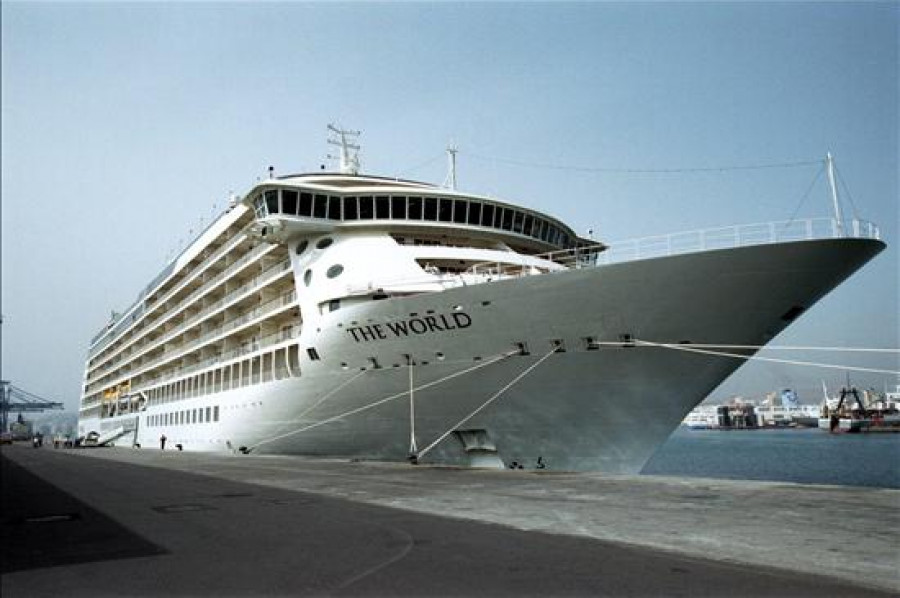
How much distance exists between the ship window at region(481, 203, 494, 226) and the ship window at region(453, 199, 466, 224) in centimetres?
74

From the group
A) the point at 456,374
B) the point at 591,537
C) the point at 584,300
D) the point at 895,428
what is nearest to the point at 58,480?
the point at 456,374

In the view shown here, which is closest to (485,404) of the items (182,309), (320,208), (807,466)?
(320,208)

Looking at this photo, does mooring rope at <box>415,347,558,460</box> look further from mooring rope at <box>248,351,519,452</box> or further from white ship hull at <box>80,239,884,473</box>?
mooring rope at <box>248,351,519,452</box>

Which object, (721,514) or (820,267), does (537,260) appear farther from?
(721,514)

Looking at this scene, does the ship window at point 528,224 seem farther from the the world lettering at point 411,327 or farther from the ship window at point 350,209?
the the world lettering at point 411,327

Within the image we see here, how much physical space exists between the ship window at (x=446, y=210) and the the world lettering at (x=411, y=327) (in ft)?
19.0

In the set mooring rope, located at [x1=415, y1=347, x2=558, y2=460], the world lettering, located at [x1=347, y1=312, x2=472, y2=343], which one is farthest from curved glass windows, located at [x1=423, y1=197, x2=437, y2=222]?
mooring rope, located at [x1=415, y1=347, x2=558, y2=460]

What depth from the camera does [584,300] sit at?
15.4m

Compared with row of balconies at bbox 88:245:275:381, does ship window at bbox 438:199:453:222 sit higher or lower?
higher

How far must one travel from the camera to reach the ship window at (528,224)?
2480 centimetres

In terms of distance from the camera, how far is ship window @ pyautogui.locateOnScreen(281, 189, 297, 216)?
879 inches

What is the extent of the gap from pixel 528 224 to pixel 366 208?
6400 millimetres

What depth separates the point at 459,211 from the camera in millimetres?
23203

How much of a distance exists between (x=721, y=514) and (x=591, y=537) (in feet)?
8.20
